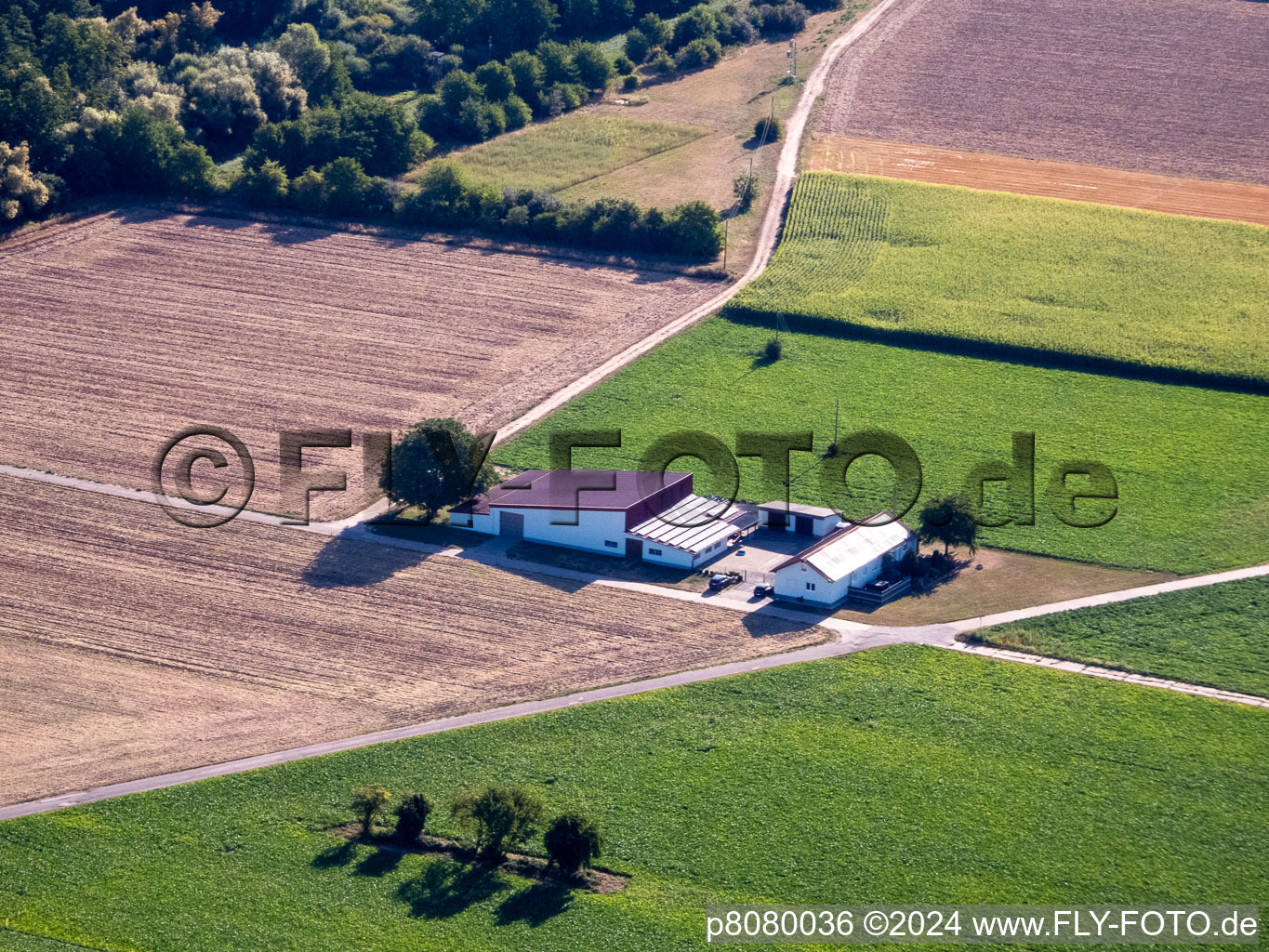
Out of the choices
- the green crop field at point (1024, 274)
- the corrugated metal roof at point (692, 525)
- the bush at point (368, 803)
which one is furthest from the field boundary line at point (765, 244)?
the bush at point (368, 803)

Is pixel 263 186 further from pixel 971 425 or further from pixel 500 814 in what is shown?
pixel 500 814

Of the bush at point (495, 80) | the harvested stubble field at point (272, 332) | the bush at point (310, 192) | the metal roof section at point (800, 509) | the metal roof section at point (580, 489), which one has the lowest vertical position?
the metal roof section at point (800, 509)

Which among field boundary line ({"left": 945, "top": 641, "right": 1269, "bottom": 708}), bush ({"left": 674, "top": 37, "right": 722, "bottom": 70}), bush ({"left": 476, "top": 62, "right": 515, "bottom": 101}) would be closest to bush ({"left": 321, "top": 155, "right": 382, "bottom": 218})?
bush ({"left": 476, "top": 62, "right": 515, "bottom": 101})

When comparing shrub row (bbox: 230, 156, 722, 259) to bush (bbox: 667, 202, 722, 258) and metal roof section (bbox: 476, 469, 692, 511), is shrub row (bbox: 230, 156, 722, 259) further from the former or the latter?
metal roof section (bbox: 476, 469, 692, 511)

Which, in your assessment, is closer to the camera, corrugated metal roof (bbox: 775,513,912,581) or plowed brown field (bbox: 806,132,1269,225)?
corrugated metal roof (bbox: 775,513,912,581)

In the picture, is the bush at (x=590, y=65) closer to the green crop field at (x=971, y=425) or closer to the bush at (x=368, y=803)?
the green crop field at (x=971, y=425)

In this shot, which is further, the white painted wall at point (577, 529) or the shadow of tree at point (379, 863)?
the white painted wall at point (577, 529)
